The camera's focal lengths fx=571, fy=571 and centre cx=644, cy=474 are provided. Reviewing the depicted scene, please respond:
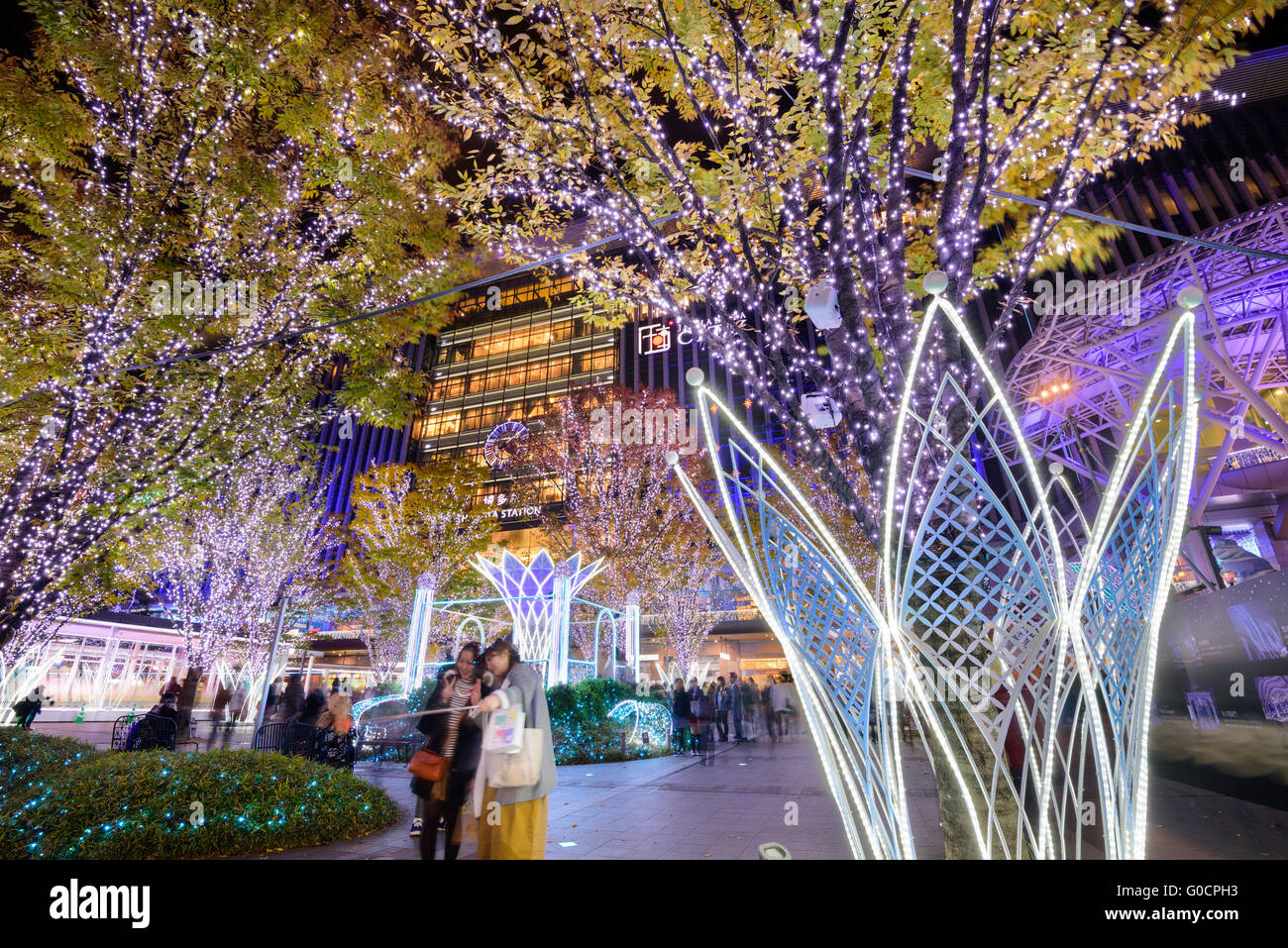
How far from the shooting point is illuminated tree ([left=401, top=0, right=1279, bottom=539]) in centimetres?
335

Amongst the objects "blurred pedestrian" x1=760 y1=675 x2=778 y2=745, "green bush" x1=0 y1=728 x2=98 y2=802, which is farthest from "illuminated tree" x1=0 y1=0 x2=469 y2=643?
"blurred pedestrian" x1=760 y1=675 x2=778 y2=745

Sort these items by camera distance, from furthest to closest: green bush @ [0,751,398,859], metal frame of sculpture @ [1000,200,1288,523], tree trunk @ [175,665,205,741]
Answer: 1. tree trunk @ [175,665,205,741]
2. metal frame of sculpture @ [1000,200,1288,523]
3. green bush @ [0,751,398,859]

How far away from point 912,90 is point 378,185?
6.04 meters

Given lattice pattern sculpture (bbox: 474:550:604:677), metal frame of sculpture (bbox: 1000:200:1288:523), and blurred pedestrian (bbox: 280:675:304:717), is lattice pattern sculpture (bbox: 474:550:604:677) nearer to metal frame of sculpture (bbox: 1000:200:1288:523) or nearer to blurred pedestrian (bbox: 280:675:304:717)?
metal frame of sculpture (bbox: 1000:200:1288:523)

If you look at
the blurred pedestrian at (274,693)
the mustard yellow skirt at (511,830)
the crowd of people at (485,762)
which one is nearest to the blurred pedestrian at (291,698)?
the blurred pedestrian at (274,693)

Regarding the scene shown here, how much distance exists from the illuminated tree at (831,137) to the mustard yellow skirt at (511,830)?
273cm

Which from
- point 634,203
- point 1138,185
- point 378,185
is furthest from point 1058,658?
point 1138,185

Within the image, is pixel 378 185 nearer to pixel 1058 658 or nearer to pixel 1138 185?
pixel 1058 658

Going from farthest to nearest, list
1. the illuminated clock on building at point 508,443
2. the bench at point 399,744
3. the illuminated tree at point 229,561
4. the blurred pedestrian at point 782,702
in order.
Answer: the illuminated clock on building at point 508,443 → the illuminated tree at point 229,561 → the blurred pedestrian at point 782,702 → the bench at point 399,744

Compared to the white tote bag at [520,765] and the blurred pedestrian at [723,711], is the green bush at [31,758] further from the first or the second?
the blurred pedestrian at [723,711]

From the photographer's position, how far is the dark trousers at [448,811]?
4152mm

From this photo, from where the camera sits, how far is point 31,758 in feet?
23.4

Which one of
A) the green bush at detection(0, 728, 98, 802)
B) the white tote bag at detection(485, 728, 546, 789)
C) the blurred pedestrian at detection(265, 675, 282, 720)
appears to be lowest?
the blurred pedestrian at detection(265, 675, 282, 720)

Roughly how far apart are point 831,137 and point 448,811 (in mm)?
5192
